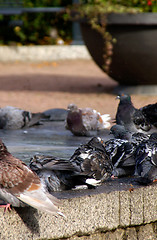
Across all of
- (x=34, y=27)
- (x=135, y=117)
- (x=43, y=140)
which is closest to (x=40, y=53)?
(x=34, y=27)

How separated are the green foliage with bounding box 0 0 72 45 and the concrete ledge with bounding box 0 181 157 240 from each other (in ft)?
40.4

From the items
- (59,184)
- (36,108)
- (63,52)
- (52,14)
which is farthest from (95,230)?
(52,14)

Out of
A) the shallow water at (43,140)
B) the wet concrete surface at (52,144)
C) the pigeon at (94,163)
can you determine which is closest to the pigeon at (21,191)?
the wet concrete surface at (52,144)

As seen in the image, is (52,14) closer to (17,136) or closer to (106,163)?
(17,136)

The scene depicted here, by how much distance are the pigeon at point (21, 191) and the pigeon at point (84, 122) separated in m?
2.30

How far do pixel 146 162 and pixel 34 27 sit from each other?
12509 mm

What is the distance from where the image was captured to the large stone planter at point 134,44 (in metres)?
8.05

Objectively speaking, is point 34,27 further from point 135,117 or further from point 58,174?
point 58,174

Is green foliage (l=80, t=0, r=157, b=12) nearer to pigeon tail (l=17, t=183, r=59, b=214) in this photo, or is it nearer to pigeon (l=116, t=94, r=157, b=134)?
pigeon (l=116, t=94, r=157, b=134)

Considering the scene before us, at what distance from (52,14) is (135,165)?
1248cm

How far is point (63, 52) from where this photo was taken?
1471cm

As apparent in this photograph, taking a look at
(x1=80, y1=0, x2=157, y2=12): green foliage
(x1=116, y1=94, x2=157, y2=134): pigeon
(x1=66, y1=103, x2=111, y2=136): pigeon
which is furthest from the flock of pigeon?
(x1=80, y1=0, x2=157, y2=12): green foliage

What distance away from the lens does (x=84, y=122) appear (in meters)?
5.24

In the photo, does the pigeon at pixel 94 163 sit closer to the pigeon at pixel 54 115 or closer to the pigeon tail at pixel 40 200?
the pigeon tail at pixel 40 200
